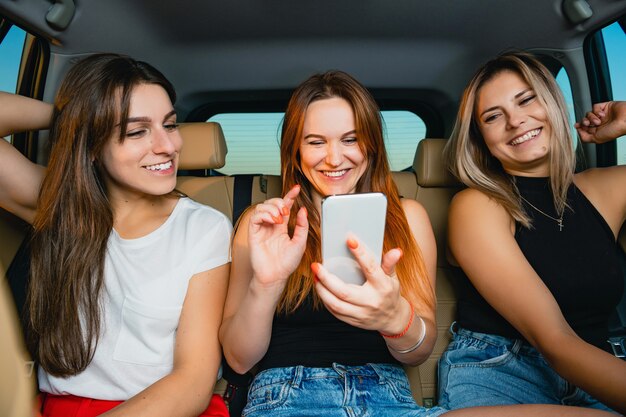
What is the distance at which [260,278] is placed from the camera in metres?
1.11

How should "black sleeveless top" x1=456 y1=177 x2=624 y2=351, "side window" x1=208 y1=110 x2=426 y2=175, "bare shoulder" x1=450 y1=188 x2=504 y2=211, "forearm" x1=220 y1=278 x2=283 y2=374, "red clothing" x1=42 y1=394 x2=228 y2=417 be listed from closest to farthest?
"forearm" x1=220 y1=278 x2=283 y2=374
"red clothing" x1=42 y1=394 x2=228 y2=417
"black sleeveless top" x1=456 y1=177 x2=624 y2=351
"bare shoulder" x1=450 y1=188 x2=504 y2=211
"side window" x1=208 y1=110 x2=426 y2=175

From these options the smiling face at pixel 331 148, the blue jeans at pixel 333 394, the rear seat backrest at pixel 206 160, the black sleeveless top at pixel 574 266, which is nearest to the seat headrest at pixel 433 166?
the black sleeveless top at pixel 574 266

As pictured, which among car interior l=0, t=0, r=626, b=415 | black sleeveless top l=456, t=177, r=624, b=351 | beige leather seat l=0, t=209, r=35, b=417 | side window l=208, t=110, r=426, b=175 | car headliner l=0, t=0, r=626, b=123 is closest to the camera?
beige leather seat l=0, t=209, r=35, b=417

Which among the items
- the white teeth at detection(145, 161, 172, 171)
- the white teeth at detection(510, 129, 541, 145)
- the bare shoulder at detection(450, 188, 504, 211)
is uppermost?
the white teeth at detection(510, 129, 541, 145)

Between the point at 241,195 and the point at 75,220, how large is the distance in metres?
0.76

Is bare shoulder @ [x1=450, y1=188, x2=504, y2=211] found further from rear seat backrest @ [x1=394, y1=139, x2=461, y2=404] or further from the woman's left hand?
the woman's left hand

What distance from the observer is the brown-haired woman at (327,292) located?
1058mm

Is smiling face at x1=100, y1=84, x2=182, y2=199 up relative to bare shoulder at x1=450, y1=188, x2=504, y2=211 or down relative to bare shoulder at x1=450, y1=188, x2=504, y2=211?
up

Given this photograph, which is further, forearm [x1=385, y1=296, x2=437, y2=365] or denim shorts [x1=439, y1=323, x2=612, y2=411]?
denim shorts [x1=439, y1=323, x2=612, y2=411]

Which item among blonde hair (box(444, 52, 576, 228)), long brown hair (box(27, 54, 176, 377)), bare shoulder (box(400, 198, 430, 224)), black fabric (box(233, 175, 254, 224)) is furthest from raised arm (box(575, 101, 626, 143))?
long brown hair (box(27, 54, 176, 377))

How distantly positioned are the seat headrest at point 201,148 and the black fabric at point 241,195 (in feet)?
0.45

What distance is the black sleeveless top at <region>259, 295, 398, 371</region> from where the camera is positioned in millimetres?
1395

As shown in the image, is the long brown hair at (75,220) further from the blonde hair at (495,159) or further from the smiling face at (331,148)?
the blonde hair at (495,159)

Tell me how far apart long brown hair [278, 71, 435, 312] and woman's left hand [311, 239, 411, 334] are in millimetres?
433
